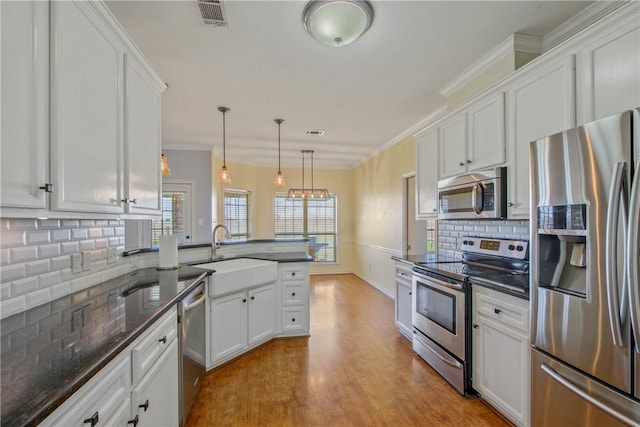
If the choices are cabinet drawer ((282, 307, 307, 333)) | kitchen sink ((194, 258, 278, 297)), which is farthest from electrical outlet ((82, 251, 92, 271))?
cabinet drawer ((282, 307, 307, 333))

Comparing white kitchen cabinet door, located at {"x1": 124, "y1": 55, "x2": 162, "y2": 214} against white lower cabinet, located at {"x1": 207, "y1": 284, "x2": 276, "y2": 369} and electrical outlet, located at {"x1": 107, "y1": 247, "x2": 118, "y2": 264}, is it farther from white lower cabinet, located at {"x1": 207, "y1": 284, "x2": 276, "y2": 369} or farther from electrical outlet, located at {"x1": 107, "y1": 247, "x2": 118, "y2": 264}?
white lower cabinet, located at {"x1": 207, "y1": 284, "x2": 276, "y2": 369}

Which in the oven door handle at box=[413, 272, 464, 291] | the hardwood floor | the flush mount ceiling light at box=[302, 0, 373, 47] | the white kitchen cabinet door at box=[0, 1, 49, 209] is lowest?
the hardwood floor

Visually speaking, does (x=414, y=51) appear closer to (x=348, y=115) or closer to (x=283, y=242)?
(x=348, y=115)

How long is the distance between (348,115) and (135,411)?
11.8ft

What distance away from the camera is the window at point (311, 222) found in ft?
23.1

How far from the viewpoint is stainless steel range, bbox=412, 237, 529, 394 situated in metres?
2.24

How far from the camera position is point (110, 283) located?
1925 mm

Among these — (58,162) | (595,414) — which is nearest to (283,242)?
(58,162)

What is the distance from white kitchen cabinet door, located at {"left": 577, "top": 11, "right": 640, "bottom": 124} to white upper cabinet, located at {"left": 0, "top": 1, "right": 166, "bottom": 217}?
2608 mm

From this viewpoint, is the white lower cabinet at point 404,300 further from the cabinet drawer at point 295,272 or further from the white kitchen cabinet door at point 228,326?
the white kitchen cabinet door at point 228,326

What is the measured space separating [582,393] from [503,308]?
58 cm

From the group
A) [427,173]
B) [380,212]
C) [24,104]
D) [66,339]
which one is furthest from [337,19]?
[380,212]

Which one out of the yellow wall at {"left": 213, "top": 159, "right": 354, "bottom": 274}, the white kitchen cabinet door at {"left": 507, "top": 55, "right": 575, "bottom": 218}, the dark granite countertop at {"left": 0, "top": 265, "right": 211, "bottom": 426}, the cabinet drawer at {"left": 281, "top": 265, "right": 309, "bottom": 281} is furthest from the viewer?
the yellow wall at {"left": 213, "top": 159, "right": 354, "bottom": 274}

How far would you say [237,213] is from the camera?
656 centimetres
